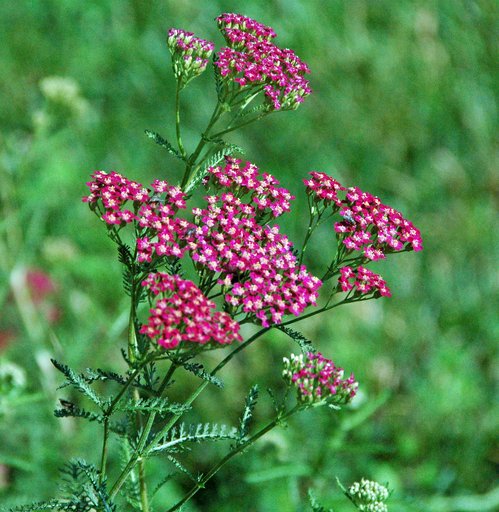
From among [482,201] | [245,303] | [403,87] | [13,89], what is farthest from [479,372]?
[13,89]

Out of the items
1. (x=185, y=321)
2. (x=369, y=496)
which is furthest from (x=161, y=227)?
(x=369, y=496)

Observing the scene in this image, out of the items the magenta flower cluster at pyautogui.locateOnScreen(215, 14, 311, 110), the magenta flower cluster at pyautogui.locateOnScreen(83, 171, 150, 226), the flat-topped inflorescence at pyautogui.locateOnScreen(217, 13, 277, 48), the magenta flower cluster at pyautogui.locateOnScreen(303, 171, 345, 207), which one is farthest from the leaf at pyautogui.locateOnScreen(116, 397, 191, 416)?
the flat-topped inflorescence at pyautogui.locateOnScreen(217, 13, 277, 48)

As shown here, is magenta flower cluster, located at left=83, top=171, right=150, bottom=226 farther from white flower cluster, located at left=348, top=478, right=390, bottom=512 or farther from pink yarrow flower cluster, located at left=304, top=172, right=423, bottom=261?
white flower cluster, located at left=348, top=478, right=390, bottom=512

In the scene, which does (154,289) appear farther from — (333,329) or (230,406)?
(333,329)

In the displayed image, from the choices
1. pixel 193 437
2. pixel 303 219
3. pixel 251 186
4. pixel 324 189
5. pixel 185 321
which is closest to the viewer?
pixel 185 321

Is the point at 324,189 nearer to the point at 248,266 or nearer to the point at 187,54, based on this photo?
the point at 248,266

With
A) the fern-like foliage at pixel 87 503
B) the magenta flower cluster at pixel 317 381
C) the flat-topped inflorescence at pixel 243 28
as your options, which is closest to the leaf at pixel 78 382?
the fern-like foliage at pixel 87 503
